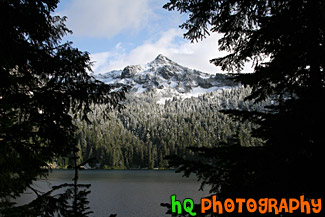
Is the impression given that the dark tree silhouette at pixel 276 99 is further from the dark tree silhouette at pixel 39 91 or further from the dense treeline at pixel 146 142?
the dense treeline at pixel 146 142

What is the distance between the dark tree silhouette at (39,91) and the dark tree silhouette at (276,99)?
2407 millimetres

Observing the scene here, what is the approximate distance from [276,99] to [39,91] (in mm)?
4548

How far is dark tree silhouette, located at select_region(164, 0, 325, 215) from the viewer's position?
2.62 m

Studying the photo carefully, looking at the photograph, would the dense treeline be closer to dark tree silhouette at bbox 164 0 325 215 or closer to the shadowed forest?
the shadowed forest

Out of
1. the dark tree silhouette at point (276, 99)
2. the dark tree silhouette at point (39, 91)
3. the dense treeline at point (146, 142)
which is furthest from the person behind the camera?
the dense treeline at point (146, 142)

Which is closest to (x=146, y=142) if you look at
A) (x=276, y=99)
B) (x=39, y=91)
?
(x=39, y=91)

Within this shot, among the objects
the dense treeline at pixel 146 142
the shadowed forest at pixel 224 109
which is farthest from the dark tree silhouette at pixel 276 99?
the dense treeline at pixel 146 142

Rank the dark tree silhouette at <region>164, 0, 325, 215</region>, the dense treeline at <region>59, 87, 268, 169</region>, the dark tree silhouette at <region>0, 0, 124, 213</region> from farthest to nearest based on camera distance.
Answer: the dense treeline at <region>59, 87, 268, 169</region>
the dark tree silhouette at <region>0, 0, 124, 213</region>
the dark tree silhouette at <region>164, 0, 325, 215</region>

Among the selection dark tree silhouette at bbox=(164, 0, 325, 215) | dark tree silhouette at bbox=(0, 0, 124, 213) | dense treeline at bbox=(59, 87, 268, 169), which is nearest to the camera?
dark tree silhouette at bbox=(164, 0, 325, 215)

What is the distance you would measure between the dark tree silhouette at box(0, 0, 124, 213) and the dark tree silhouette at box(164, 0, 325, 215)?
2.41 metres

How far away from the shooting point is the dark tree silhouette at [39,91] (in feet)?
15.0

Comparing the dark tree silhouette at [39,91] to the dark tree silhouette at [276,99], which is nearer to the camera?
the dark tree silhouette at [276,99]

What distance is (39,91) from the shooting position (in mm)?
4875

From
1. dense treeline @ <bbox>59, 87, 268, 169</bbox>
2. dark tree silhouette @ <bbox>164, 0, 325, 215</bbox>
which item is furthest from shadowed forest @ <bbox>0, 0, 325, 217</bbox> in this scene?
dense treeline @ <bbox>59, 87, 268, 169</bbox>
